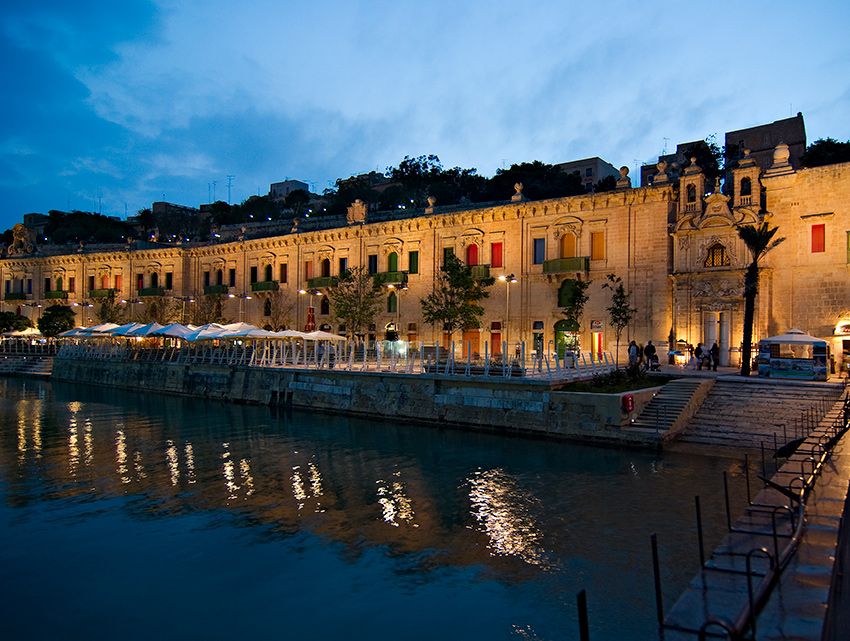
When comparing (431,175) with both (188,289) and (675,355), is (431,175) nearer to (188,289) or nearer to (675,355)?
(188,289)

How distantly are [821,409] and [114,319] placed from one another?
51.9 m

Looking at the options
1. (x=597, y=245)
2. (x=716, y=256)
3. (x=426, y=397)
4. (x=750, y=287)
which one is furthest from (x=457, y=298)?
(x=750, y=287)

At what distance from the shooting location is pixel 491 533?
11.4 metres

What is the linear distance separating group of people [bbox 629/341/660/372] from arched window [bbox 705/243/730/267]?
182 inches

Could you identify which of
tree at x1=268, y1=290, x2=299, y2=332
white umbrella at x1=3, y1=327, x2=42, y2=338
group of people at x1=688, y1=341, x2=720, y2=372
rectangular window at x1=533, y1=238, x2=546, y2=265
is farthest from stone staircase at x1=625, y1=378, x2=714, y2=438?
white umbrella at x1=3, y1=327, x2=42, y2=338

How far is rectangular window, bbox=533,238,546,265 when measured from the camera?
3434cm

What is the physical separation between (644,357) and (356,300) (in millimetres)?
17500

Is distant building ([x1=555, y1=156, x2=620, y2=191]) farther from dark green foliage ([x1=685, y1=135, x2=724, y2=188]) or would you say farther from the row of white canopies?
the row of white canopies

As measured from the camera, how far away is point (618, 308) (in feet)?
99.5

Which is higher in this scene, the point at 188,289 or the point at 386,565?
the point at 188,289

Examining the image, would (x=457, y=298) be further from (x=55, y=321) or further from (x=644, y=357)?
(x=55, y=321)

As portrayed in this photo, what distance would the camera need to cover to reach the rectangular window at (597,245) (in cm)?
3247

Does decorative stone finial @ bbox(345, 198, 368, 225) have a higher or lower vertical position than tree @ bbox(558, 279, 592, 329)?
higher

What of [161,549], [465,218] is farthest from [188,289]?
[161,549]
